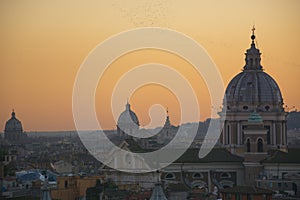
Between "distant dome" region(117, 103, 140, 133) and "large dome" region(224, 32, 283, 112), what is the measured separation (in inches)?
680

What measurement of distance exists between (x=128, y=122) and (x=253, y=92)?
18.9 m

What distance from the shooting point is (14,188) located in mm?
36750

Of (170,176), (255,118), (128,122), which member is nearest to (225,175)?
(170,176)

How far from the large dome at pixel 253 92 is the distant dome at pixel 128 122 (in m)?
17.3

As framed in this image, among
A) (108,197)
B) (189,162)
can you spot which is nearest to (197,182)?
(189,162)

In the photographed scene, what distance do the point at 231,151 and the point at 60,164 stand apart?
1545 cm

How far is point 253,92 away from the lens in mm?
40062

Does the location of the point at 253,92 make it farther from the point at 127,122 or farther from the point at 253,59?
the point at 127,122

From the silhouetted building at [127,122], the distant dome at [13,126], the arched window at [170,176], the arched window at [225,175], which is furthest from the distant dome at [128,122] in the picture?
the distant dome at [13,126]

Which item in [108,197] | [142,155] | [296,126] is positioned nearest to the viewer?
A: [108,197]

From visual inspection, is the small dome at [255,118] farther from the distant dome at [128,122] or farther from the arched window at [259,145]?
the distant dome at [128,122]

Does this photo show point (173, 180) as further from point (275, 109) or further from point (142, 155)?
point (275, 109)

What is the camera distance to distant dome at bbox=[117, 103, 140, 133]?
57.7 metres

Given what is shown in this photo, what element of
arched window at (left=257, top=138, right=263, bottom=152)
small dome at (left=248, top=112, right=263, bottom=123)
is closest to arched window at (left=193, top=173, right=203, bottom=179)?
arched window at (left=257, top=138, right=263, bottom=152)
